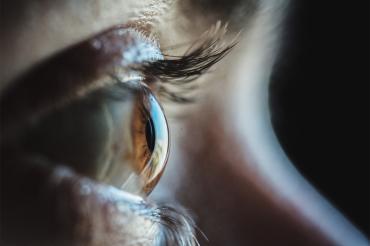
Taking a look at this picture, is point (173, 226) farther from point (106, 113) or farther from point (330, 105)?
point (330, 105)

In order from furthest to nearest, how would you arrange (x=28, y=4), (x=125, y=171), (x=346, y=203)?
(x=346, y=203), (x=125, y=171), (x=28, y=4)

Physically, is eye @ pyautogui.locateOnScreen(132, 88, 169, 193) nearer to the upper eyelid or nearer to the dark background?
the upper eyelid

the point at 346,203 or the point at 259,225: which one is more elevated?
the point at 346,203

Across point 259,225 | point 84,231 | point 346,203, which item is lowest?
point 84,231

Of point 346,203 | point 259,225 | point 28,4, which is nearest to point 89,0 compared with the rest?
point 28,4

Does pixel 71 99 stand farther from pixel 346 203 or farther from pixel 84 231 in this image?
pixel 346 203

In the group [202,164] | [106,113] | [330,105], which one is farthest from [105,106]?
[330,105]
